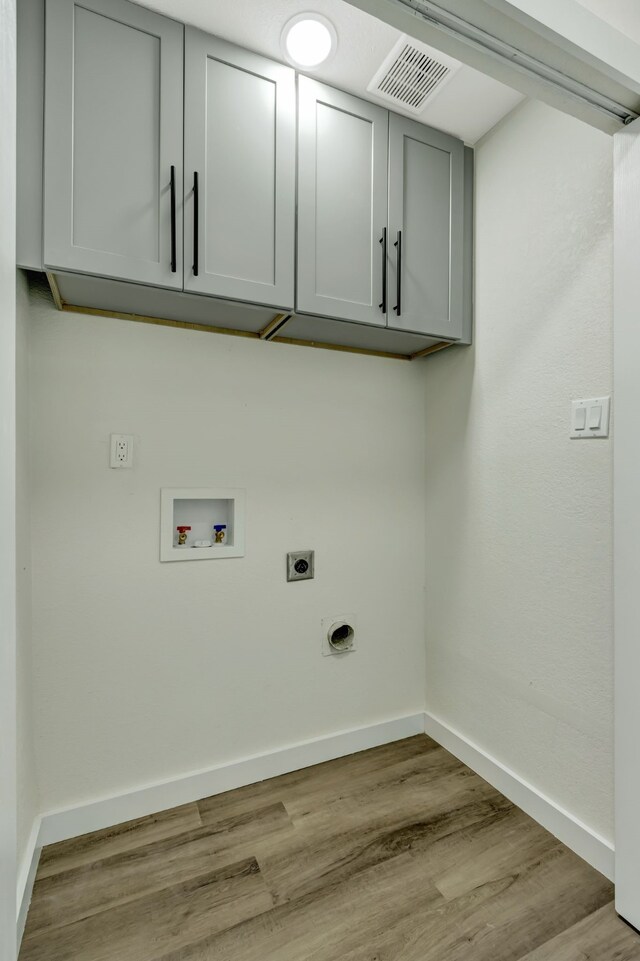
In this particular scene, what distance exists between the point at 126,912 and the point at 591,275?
2200 mm

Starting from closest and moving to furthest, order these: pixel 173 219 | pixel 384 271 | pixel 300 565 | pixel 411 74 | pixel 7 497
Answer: pixel 7 497 < pixel 173 219 < pixel 411 74 < pixel 384 271 < pixel 300 565

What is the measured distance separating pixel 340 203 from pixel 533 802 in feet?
6.95

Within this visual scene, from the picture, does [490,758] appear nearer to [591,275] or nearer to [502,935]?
[502,935]

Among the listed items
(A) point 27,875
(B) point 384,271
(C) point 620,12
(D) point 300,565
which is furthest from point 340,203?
(A) point 27,875

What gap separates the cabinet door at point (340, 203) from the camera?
1446 mm

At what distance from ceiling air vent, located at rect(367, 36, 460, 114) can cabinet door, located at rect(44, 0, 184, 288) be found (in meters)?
0.63

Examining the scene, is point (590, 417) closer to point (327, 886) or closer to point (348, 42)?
point (348, 42)

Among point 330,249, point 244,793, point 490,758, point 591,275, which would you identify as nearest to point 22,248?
point 330,249

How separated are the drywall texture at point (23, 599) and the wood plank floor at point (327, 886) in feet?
0.66

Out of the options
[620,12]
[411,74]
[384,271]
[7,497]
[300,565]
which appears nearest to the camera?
[7,497]

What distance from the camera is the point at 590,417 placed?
1.33 meters

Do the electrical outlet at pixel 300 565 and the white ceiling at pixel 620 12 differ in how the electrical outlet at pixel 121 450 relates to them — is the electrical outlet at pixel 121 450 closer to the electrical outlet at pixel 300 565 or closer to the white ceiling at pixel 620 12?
the electrical outlet at pixel 300 565

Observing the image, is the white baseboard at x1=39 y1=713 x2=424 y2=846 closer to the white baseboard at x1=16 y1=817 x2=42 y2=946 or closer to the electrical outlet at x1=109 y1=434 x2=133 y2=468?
the white baseboard at x1=16 y1=817 x2=42 y2=946

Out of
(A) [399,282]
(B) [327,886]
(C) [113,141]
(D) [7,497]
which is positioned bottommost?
(B) [327,886]
